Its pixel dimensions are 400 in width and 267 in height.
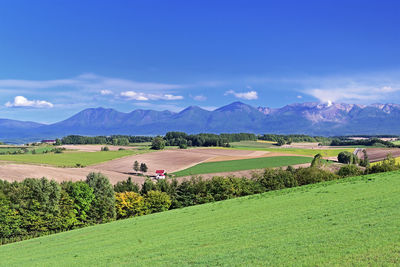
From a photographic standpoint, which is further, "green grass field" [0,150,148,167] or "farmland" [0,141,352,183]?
"green grass field" [0,150,148,167]

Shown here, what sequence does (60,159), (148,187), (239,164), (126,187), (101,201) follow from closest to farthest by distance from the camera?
(101,201), (148,187), (126,187), (239,164), (60,159)

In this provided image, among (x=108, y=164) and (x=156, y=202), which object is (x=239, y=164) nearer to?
(x=108, y=164)

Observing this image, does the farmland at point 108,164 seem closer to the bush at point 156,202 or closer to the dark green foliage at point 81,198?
the dark green foliage at point 81,198

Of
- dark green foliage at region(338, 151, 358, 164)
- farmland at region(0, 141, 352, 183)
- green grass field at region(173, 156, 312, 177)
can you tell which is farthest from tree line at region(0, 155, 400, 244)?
dark green foliage at region(338, 151, 358, 164)

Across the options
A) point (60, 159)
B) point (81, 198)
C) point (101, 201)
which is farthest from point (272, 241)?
point (60, 159)

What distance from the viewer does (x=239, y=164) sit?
346ft

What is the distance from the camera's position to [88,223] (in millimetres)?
54250

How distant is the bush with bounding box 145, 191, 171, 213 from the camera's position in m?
60.3

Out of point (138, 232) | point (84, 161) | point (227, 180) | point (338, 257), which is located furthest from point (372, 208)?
point (84, 161)

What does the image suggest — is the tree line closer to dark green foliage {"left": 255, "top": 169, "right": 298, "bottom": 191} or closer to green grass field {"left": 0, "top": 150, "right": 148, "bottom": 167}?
dark green foliage {"left": 255, "top": 169, "right": 298, "bottom": 191}

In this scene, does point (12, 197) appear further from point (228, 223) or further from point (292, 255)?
point (292, 255)

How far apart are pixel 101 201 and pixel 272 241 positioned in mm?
45720

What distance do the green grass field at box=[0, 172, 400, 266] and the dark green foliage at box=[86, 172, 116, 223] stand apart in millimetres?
29373

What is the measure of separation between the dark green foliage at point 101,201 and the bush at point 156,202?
258 inches
